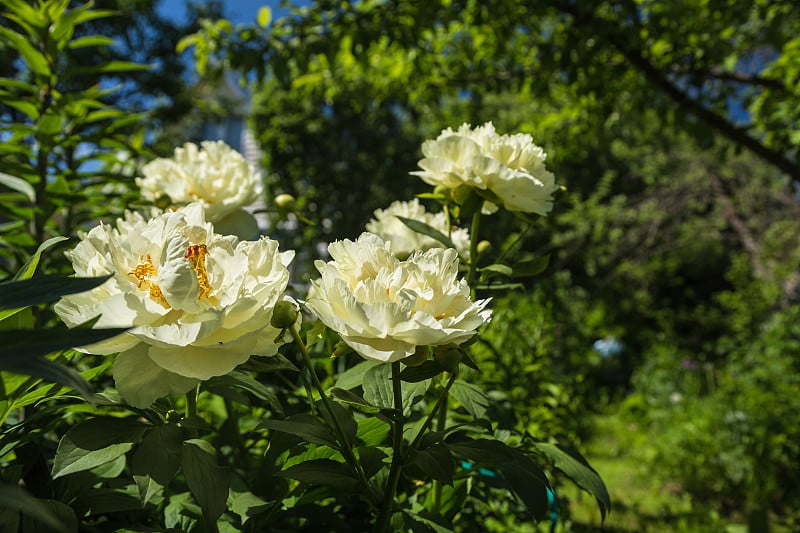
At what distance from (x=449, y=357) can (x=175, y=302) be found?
221 mm

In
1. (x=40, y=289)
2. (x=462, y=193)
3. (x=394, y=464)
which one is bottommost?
(x=394, y=464)

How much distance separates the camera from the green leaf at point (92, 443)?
46 cm

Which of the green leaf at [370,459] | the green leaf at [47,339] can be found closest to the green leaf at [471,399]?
the green leaf at [370,459]

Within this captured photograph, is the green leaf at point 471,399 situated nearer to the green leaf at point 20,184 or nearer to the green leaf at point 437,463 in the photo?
the green leaf at point 437,463

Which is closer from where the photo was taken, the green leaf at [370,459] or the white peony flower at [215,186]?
the green leaf at [370,459]

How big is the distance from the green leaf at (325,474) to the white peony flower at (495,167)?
38cm

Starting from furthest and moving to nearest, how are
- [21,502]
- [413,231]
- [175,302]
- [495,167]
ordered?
1. [413,231]
2. [495,167]
3. [175,302]
4. [21,502]

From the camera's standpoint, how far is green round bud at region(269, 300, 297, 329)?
0.47 metres

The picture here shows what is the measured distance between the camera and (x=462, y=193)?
0.76m

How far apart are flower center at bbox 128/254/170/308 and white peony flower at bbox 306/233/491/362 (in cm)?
12

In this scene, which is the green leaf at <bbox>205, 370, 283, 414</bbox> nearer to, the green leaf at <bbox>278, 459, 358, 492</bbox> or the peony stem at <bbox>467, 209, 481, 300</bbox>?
the green leaf at <bbox>278, 459, 358, 492</bbox>

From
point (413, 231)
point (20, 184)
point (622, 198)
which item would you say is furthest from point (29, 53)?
point (622, 198)

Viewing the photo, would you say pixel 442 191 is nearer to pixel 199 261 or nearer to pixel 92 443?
pixel 199 261

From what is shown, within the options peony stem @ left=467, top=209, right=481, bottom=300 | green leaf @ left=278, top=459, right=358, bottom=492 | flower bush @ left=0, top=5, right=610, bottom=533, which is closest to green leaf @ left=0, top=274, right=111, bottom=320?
flower bush @ left=0, top=5, right=610, bottom=533
